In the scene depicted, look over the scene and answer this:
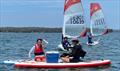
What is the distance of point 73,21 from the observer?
1588 inches

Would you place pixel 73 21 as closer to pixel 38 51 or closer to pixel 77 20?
pixel 77 20

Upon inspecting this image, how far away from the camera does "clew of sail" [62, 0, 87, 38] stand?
4009cm

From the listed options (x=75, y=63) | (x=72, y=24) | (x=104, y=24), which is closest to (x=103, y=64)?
(x=75, y=63)

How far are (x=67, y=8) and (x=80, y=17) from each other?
4.69 feet

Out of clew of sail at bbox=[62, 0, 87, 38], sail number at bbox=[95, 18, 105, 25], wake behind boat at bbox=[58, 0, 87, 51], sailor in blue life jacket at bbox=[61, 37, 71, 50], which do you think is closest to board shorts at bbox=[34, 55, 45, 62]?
sailor in blue life jacket at bbox=[61, 37, 71, 50]

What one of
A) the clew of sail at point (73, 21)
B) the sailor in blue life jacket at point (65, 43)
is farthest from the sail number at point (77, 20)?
the sailor in blue life jacket at point (65, 43)

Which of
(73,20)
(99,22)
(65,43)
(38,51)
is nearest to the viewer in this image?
(38,51)

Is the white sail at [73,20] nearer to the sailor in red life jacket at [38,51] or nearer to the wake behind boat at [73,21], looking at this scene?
the wake behind boat at [73,21]

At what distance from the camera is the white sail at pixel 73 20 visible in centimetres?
4009

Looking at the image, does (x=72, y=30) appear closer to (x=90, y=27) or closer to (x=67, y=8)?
(x=67, y=8)

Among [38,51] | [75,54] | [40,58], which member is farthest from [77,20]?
[75,54]

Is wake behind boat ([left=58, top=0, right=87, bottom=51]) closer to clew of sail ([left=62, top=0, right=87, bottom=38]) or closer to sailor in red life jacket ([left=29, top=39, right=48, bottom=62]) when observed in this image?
clew of sail ([left=62, top=0, right=87, bottom=38])

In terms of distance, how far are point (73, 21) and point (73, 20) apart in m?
0.09

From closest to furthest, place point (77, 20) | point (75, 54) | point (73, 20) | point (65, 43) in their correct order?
1. point (75, 54)
2. point (65, 43)
3. point (73, 20)
4. point (77, 20)
